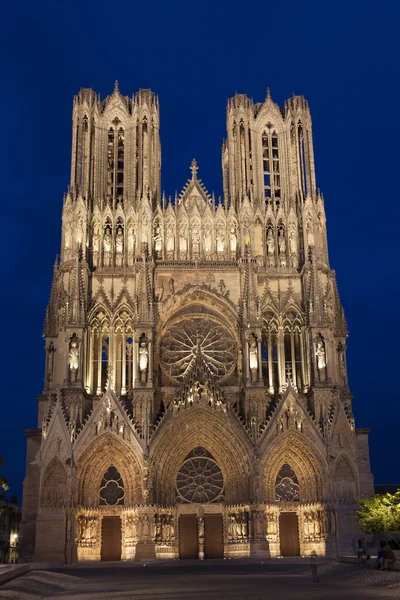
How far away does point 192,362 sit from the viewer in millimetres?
42000

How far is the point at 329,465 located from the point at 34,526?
16122 mm

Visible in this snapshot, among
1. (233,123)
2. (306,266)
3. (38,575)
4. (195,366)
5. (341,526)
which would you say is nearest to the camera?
(38,575)

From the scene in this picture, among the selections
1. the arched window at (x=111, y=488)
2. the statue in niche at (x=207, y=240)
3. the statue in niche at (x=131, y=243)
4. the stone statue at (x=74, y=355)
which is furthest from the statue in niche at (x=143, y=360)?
the statue in niche at (x=207, y=240)

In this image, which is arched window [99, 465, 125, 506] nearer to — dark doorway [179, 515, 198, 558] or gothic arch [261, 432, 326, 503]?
dark doorway [179, 515, 198, 558]

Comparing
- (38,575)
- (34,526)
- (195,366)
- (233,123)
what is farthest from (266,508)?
(233,123)

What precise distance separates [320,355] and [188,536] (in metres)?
12.1

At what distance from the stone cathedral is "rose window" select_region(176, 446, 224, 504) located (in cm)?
8

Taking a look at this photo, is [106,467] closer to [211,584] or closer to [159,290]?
[159,290]

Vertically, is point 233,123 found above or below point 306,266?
above

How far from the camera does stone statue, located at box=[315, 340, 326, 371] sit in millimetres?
41938

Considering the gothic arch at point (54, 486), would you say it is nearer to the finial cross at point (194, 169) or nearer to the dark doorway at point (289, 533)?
the dark doorway at point (289, 533)

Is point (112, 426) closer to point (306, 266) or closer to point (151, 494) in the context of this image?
point (151, 494)

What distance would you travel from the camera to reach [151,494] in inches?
1538

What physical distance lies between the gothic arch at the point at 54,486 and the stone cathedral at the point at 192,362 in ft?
0.33
